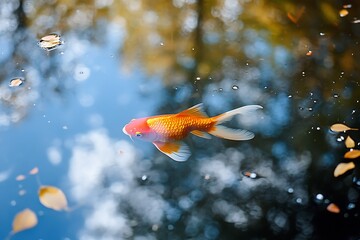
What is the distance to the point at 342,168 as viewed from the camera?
5.03 feet

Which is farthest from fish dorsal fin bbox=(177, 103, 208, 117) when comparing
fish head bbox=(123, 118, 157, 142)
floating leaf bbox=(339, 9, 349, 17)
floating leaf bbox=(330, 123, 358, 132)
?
floating leaf bbox=(339, 9, 349, 17)

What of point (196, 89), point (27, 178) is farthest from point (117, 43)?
point (27, 178)

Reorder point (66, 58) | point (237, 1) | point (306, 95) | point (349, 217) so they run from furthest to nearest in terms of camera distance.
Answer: point (237, 1)
point (66, 58)
point (306, 95)
point (349, 217)

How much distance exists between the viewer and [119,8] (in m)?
2.35

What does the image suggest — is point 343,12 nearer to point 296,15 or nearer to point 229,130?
point 296,15

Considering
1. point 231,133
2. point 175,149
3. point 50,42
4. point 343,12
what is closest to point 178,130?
point 175,149

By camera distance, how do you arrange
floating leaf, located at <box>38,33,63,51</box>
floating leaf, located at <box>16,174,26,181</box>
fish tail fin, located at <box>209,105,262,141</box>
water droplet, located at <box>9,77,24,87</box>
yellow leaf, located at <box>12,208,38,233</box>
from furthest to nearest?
floating leaf, located at <box>38,33,63,51</box>
water droplet, located at <box>9,77,24,87</box>
fish tail fin, located at <box>209,105,262,141</box>
floating leaf, located at <box>16,174,26,181</box>
yellow leaf, located at <box>12,208,38,233</box>

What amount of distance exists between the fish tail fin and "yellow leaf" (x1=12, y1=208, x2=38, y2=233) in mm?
636

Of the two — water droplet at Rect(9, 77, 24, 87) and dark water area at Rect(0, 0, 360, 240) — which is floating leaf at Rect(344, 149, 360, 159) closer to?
dark water area at Rect(0, 0, 360, 240)

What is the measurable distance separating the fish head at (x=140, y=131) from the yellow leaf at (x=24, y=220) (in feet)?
1.36

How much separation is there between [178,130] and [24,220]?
0.57 meters

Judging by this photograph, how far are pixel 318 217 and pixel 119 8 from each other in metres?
1.43

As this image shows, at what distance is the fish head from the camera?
1.65 m

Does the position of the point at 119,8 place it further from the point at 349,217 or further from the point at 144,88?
the point at 349,217
